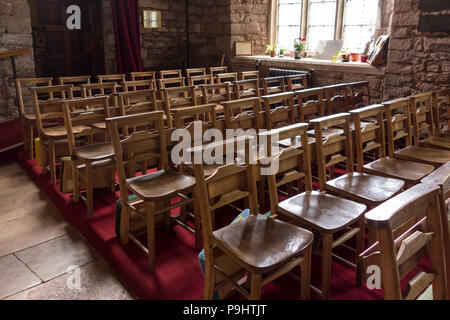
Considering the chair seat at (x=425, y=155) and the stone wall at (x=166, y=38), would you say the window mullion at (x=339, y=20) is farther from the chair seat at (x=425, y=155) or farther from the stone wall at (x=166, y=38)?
the chair seat at (x=425, y=155)

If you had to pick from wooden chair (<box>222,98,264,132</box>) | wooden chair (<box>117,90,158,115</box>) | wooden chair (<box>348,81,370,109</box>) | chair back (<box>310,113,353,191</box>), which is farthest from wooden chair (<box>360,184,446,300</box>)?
wooden chair (<box>348,81,370,109</box>)

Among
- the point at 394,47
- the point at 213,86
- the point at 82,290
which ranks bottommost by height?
the point at 82,290

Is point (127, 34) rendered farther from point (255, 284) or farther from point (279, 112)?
point (255, 284)

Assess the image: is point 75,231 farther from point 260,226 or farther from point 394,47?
point 394,47

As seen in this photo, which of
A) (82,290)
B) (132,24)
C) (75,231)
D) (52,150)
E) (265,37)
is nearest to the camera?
(82,290)

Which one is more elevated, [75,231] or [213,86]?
[213,86]

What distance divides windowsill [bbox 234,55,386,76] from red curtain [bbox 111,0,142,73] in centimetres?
182

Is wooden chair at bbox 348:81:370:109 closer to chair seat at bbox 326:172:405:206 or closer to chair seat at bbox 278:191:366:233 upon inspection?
chair seat at bbox 326:172:405:206

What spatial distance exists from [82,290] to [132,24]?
5.49 m

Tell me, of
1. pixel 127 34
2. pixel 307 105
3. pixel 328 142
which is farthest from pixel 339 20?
pixel 328 142

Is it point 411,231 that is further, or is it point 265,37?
point 265,37
